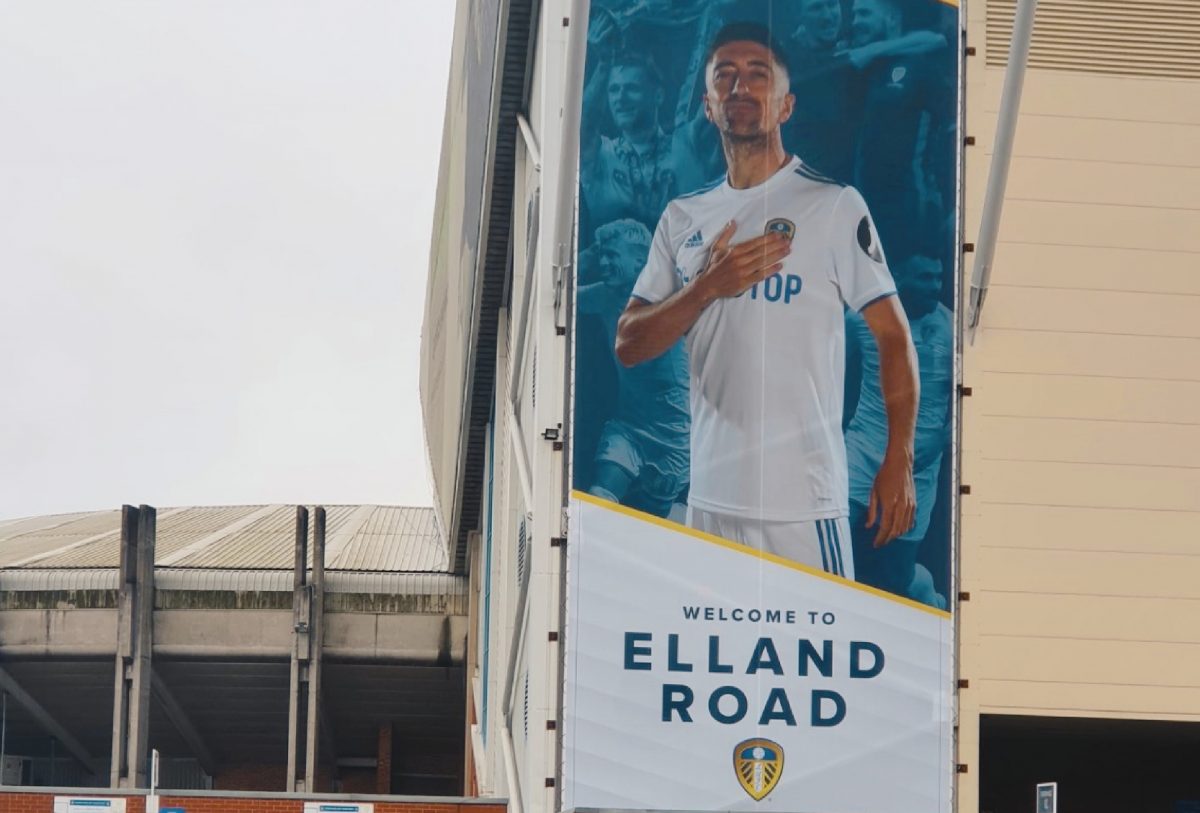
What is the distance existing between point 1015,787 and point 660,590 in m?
20.8

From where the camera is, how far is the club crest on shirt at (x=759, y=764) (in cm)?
2038

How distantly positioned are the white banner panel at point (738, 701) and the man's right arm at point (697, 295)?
238 cm

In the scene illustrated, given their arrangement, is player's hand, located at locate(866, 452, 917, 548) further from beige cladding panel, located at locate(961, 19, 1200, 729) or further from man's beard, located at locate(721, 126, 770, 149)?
beige cladding panel, located at locate(961, 19, 1200, 729)

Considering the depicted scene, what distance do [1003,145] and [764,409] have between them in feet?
11.6

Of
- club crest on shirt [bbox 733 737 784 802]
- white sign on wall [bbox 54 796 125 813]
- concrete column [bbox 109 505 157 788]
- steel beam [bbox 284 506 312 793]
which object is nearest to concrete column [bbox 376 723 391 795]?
steel beam [bbox 284 506 312 793]

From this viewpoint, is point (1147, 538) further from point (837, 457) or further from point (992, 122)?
point (837, 457)

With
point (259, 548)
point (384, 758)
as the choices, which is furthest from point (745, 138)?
point (259, 548)

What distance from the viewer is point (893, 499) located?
70.3ft

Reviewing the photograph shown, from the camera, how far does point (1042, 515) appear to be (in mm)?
27109

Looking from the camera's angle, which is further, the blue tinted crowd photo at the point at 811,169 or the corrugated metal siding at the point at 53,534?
the corrugated metal siding at the point at 53,534

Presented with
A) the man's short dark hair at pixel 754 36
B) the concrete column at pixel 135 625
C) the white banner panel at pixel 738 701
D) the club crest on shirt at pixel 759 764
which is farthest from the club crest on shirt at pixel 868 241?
the concrete column at pixel 135 625

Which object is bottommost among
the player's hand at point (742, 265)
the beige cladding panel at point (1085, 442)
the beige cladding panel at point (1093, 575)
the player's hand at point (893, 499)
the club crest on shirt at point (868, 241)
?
the beige cladding panel at point (1093, 575)

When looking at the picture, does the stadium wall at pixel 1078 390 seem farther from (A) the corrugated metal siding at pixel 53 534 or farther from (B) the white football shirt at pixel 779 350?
(A) the corrugated metal siding at pixel 53 534

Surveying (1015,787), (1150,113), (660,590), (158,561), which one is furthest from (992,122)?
(158,561)
